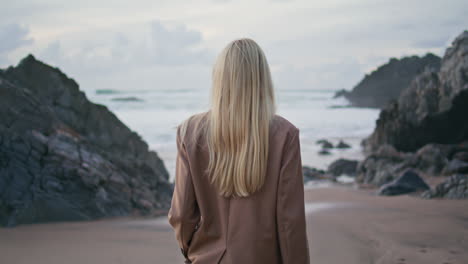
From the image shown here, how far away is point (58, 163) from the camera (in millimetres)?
5773

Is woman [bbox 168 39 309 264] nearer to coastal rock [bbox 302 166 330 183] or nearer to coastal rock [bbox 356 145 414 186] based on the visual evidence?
coastal rock [bbox 356 145 414 186]

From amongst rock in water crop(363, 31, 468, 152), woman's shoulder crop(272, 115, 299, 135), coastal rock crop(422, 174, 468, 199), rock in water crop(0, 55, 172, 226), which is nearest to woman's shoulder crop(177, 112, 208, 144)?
woman's shoulder crop(272, 115, 299, 135)

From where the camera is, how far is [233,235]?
2361 mm

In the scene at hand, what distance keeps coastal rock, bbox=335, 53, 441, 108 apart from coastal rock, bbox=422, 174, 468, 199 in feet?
96.8

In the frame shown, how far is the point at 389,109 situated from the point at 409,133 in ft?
5.43

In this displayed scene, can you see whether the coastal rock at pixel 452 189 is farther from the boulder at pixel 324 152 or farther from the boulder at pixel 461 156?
the boulder at pixel 324 152

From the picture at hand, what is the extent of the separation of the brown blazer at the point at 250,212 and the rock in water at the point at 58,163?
11.6 ft

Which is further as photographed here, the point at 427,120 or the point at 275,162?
the point at 427,120

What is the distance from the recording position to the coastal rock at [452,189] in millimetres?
6473

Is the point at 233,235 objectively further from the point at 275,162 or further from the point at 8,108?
the point at 8,108

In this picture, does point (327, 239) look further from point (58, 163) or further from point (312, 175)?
point (312, 175)

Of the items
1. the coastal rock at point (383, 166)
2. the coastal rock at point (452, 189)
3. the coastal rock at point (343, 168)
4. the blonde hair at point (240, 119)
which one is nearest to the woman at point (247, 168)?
the blonde hair at point (240, 119)

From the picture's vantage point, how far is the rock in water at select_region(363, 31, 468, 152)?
35.9 ft

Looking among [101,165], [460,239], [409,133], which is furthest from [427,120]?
[101,165]
